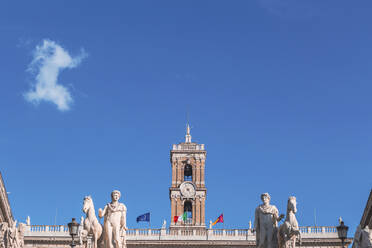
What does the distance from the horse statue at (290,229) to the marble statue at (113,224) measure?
4379 mm

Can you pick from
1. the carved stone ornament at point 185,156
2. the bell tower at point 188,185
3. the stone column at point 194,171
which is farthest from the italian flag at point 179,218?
the carved stone ornament at point 185,156

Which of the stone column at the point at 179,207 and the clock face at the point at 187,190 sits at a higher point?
the clock face at the point at 187,190

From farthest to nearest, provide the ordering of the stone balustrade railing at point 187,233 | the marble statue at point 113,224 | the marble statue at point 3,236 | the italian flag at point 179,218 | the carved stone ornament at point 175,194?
the carved stone ornament at point 175,194 → the italian flag at point 179,218 → the stone balustrade railing at point 187,233 → the marble statue at point 3,236 → the marble statue at point 113,224

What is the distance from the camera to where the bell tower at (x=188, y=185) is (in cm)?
6900

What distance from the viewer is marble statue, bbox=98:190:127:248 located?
58.7 ft

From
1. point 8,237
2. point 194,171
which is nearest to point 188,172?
point 194,171

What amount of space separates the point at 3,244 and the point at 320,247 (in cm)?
4303

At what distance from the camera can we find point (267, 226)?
18.2 m

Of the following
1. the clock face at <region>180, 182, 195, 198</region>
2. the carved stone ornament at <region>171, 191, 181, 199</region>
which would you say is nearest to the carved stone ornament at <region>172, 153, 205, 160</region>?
the clock face at <region>180, 182, 195, 198</region>

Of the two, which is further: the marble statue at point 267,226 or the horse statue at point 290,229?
the marble statue at point 267,226

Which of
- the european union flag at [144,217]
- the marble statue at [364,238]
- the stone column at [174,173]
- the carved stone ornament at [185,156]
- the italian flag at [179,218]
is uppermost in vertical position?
the carved stone ornament at [185,156]

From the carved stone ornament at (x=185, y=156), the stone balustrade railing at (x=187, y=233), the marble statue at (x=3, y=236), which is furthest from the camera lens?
the carved stone ornament at (x=185, y=156)

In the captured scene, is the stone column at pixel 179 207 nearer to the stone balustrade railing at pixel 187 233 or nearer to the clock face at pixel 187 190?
the clock face at pixel 187 190

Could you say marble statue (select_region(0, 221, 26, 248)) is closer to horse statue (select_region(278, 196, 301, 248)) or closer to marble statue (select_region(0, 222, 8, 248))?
marble statue (select_region(0, 222, 8, 248))
